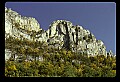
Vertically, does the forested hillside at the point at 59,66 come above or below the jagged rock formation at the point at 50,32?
below

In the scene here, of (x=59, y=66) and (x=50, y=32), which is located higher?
(x=50, y=32)

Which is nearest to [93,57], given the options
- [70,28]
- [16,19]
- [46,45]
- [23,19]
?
[46,45]

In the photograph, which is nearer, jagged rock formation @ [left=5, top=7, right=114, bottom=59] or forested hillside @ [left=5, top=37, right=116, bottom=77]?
forested hillside @ [left=5, top=37, right=116, bottom=77]

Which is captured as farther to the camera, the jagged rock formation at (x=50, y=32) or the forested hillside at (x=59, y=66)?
the jagged rock formation at (x=50, y=32)

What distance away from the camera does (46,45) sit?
11.1 m

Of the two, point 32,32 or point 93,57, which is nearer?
point 93,57

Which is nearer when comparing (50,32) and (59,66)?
(59,66)

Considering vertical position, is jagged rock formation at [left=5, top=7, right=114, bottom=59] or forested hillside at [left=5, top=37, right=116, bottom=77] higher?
jagged rock formation at [left=5, top=7, right=114, bottom=59]

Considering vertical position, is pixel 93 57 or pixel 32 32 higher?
pixel 32 32
